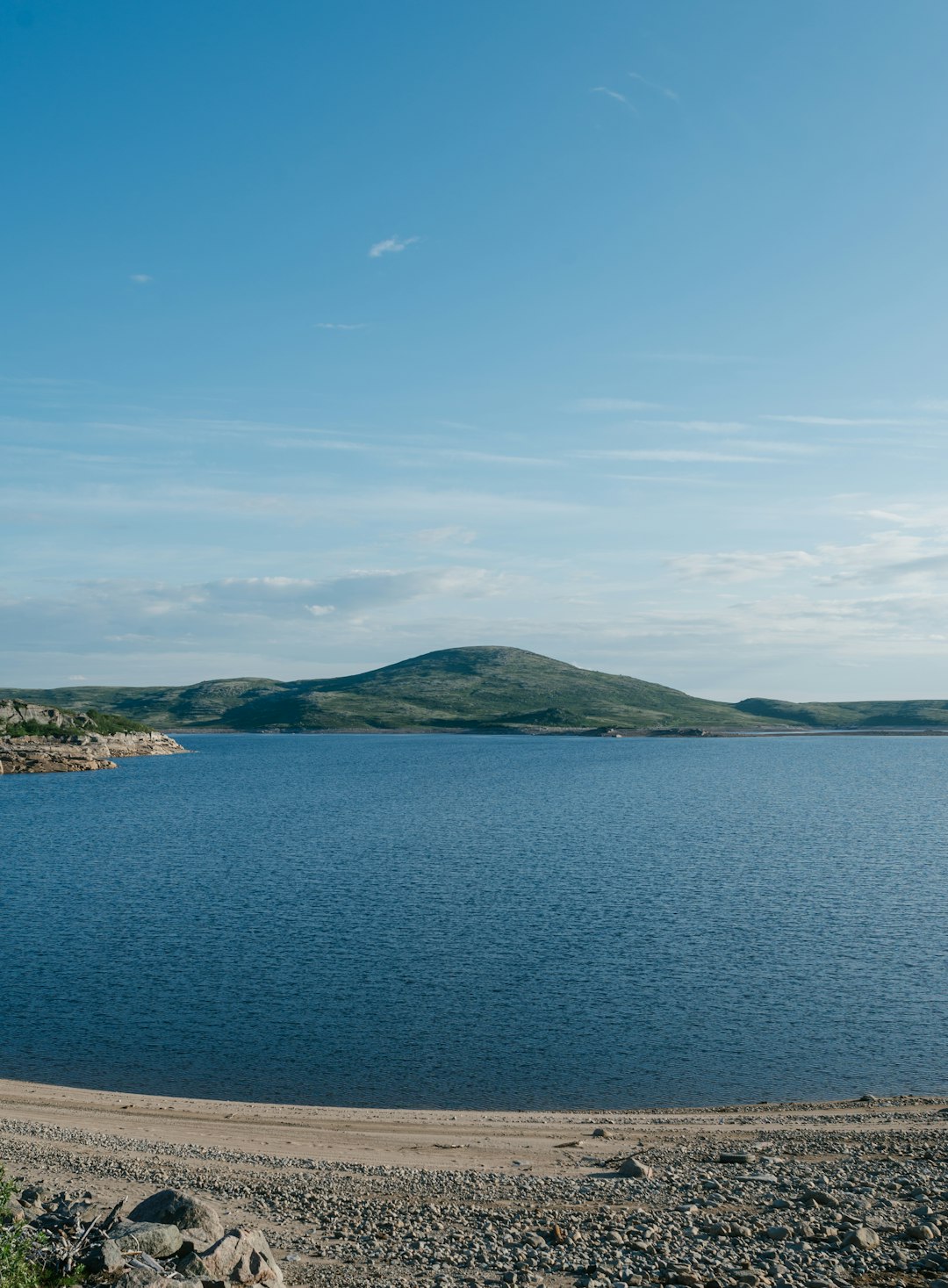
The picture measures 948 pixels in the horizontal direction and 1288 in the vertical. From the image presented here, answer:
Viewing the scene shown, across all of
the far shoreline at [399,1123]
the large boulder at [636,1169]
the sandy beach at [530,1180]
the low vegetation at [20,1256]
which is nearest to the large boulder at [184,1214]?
the sandy beach at [530,1180]

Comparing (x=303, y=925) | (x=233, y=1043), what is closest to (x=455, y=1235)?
(x=233, y=1043)

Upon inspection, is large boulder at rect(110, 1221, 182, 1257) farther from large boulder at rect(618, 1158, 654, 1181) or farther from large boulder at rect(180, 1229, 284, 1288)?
large boulder at rect(618, 1158, 654, 1181)

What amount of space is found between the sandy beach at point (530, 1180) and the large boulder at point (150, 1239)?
2.22 m

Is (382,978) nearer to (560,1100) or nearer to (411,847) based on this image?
(560,1100)

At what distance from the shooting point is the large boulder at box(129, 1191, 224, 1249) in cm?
1705

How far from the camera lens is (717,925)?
54.7m

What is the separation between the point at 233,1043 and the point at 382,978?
9422mm

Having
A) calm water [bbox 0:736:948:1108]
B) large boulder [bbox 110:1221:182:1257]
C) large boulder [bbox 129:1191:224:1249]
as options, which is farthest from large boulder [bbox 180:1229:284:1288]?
calm water [bbox 0:736:948:1108]

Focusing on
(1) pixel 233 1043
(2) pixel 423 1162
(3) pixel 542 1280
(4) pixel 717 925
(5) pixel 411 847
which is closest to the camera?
(3) pixel 542 1280

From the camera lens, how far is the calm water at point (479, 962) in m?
33.8

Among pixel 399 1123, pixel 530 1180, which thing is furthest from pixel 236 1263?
pixel 399 1123

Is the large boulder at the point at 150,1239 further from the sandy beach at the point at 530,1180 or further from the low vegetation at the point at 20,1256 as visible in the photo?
the sandy beach at the point at 530,1180

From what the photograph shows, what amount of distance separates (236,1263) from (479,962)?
31.9 meters

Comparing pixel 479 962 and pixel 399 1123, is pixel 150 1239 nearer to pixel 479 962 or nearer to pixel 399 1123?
pixel 399 1123
